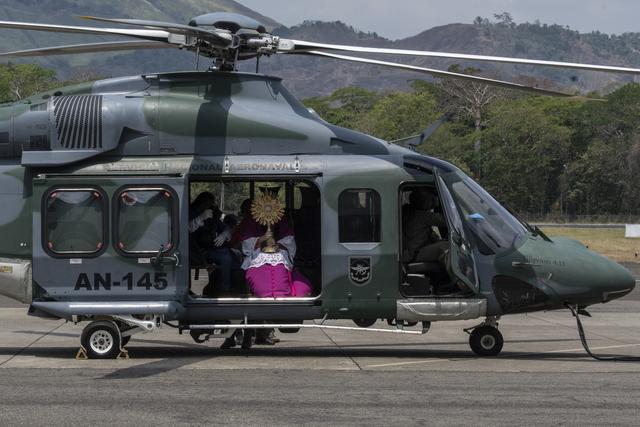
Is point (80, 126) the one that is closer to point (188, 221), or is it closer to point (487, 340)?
point (188, 221)

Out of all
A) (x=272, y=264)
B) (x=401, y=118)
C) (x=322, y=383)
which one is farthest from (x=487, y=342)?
(x=401, y=118)

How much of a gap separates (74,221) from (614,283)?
6.65m

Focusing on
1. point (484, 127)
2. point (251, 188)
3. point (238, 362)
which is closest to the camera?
point (238, 362)

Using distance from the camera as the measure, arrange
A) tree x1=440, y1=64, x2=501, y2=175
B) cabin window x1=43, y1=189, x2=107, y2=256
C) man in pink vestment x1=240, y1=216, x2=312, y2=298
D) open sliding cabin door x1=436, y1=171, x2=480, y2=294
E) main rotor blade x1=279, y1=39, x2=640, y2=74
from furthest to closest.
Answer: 1. tree x1=440, y1=64, x2=501, y2=175
2. man in pink vestment x1=240, y1=216, x2=312, y2=298
3. cabin window x1=43, y1=189, x2=107, y2=256
4. open sliding cabin door x1=436, y1=171, x2=480, y2=294
5. main rotor blade x1=279, y1=39, x2=640, y2=74

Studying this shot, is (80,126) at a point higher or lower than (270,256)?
higher

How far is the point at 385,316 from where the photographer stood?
44.0ft

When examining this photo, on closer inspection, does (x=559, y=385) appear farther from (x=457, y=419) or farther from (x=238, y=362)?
(x=238, y=362)

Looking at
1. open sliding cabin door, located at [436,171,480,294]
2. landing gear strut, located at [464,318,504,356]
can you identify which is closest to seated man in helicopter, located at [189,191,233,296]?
open sliding cabin door, located at [436,171,480,294]

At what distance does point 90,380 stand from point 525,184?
8231 cm

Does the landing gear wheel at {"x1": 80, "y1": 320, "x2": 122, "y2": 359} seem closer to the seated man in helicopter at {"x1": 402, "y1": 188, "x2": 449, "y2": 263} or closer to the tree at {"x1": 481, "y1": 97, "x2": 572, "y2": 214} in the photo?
the seated man in helicopter at {"x1": 402, "y1": 188, "x2": 449, "y2": 263}

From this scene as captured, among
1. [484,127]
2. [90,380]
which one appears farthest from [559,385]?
[484,127]

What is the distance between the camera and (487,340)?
1382cm

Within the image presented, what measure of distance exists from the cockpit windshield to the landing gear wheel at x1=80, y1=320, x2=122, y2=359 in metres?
4.47

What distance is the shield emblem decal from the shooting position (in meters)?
13.3
